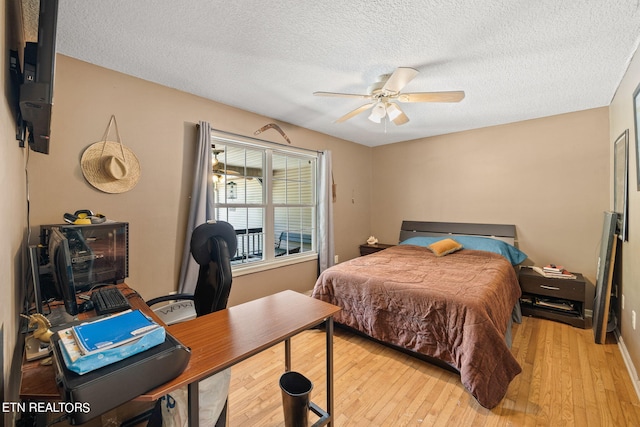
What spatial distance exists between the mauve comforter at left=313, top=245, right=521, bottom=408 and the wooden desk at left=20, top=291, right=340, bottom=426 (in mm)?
1009

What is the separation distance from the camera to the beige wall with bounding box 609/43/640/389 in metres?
1.99

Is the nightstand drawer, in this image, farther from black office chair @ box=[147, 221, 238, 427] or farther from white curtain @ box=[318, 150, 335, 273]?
black office chair @ box=[147, 221, 238, 427]

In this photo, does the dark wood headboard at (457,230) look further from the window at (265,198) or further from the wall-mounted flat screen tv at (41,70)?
the wall-mounted flat screen tv at (41,70)

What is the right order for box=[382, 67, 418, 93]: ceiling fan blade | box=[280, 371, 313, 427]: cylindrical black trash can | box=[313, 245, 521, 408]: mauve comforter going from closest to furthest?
box=[280, 371, 313, 427]: cylindrical black trash can < box=[313, 245, 521, 408]: mauve comforter < box=[382, 67, 418, 93]: ceiling fan blade

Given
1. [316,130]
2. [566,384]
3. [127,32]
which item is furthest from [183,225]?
[566,384]

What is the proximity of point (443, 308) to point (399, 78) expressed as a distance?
1811 millimetres

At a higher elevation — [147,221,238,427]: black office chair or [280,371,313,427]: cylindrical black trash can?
[147,221,238,427]: black office chair

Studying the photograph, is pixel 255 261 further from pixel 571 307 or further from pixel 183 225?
pixel 571 307

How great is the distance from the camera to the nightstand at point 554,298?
2.95m

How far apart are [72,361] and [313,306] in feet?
3.34

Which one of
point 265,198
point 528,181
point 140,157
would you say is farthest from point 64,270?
point 528,181

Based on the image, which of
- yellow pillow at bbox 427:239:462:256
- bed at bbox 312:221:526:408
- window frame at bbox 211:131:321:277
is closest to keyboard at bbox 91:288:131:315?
window frame at bbox 211:131:321:277

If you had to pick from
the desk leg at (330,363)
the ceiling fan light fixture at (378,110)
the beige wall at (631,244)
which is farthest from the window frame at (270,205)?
the beige wall at (631,244)

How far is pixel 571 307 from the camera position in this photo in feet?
9.95
